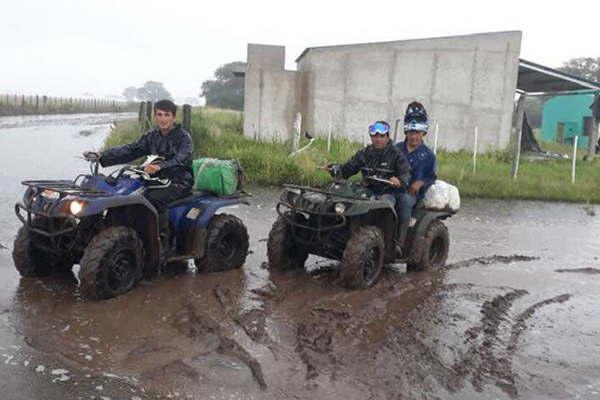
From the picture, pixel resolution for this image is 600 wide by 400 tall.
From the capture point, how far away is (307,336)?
5.21 metres

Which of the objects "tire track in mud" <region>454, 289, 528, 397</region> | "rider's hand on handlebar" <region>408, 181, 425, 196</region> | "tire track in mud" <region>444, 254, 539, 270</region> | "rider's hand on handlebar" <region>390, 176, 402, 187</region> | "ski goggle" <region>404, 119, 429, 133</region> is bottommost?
"tire track in mud" <region>454, 289, 528, 397</region>

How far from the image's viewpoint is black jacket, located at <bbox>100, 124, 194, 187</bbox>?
6535 millimetres

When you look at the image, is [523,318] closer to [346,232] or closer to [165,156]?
[346,232]

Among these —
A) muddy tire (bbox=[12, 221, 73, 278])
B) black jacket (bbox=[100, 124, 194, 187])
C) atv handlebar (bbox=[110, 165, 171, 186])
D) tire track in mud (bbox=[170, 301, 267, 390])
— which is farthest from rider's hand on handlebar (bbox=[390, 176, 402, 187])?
muddy tire (bbox=[12, 221, 73, 278])

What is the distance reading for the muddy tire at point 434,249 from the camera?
763 cm

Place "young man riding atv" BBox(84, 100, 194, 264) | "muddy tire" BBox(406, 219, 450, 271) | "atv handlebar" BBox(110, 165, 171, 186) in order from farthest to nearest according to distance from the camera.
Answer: "muddy tire" BBox(406, 219, 450, 271) → "young man riding atv" BBox(84, 100, 194, 264) → "atv handlebar" BBox(110, 165, 171, 186)

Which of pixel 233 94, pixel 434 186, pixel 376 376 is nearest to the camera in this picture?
pixel 376 376

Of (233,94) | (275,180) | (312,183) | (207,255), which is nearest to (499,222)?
(312,183)

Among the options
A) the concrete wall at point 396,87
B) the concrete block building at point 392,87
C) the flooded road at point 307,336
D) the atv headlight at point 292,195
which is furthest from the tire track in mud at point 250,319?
the concrete wall at point 396,87

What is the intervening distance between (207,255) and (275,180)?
7.88 metres

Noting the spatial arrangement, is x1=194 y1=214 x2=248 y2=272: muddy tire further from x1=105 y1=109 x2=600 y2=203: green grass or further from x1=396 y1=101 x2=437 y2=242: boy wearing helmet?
x1=105 y1=109 x2=600 y2=203: green grass

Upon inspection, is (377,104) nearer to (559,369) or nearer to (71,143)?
(71,143)

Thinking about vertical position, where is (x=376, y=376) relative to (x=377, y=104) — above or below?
below

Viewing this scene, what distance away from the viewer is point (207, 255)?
6867 mm
